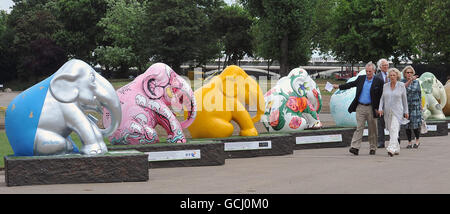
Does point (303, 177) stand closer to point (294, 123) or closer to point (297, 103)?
point (294, 123)

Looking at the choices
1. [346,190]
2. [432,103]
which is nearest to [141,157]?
[346,190]

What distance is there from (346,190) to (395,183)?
3.41ft

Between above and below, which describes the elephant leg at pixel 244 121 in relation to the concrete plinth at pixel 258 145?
above

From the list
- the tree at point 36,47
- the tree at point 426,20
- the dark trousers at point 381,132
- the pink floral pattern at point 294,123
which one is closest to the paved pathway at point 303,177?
the dark trousers at point 381,132

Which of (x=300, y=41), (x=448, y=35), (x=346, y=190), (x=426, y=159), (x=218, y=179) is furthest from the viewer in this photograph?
(x=300, y=41)

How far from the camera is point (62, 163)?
10602mm

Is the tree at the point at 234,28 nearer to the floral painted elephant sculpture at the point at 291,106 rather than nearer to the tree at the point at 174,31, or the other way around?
the tree at the point at 174,31

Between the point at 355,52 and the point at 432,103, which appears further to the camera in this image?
the point at 355,52

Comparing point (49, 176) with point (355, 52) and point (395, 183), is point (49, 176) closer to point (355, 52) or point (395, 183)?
point (395, 183)

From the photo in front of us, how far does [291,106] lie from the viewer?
17.1 meters

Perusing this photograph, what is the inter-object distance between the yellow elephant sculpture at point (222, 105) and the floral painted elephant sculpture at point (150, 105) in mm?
865

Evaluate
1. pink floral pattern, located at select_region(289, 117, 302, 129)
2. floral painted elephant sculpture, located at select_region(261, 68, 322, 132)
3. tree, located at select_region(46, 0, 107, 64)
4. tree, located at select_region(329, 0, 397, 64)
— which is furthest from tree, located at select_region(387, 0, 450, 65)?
tree, located at select_region(46, 0, 107, 64)

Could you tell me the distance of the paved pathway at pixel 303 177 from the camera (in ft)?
33.2

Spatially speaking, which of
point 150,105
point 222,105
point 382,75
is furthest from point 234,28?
point 150,105
